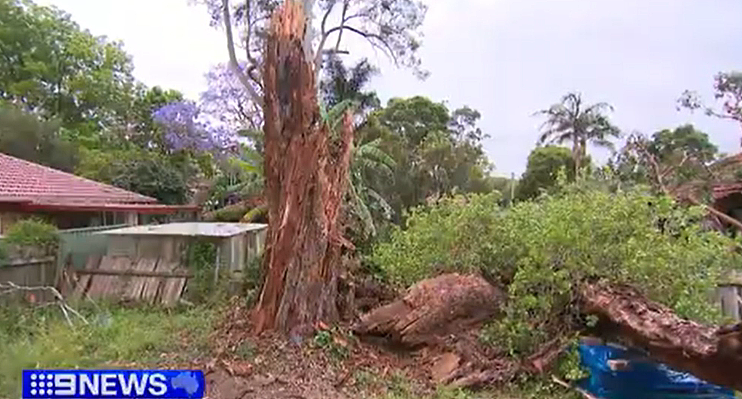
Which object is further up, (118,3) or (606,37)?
(118,3)

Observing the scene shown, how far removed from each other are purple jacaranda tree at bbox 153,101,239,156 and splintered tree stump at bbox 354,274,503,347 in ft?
56.9

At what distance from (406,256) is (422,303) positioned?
57.3 inches

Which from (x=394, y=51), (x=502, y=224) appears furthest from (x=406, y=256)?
(x=394, y=51)

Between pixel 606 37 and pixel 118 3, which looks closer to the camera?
pixel 606 37

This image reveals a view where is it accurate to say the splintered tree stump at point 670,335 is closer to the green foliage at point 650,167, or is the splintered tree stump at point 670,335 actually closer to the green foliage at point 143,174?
the green foliage at point 650,167

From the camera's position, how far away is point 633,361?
512 centimetres

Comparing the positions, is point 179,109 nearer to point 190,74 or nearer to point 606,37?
point 190,74

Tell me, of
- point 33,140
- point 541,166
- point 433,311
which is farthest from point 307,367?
point 33,140

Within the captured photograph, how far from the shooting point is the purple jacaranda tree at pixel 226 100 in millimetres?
22047

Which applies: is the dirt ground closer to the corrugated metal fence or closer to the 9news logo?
the 9news logo

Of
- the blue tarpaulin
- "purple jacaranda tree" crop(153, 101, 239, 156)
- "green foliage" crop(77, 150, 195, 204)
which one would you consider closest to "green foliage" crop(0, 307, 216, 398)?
the blue tarpaulin

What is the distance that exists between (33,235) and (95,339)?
2.98 meters

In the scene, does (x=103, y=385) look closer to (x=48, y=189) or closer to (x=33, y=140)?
(x=48, y=189)

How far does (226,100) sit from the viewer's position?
22.5 m
